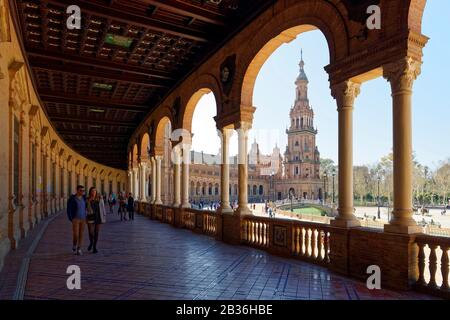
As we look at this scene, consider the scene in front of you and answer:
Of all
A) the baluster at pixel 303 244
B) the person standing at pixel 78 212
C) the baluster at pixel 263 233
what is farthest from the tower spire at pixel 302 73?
the person standing at pixel 78 212

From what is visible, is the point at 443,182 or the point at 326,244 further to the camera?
the point at 443,182

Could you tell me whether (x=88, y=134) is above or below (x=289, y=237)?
above

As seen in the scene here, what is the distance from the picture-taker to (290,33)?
848 centimetres

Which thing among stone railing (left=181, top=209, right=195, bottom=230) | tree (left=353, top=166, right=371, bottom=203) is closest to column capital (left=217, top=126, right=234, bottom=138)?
stone railing (left=181, top=209, right=195, bottom=230)

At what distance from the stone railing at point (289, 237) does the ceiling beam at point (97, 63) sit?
26.4ft

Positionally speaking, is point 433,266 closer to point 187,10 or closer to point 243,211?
point 243,211

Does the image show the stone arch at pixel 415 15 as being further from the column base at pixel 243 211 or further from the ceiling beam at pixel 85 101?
the ceiling beam at pixel 85 101

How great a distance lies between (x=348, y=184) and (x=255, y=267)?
2.54 meters

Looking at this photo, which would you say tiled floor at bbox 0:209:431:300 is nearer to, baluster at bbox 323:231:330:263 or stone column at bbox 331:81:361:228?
baluster at bbox 323:231:330:263

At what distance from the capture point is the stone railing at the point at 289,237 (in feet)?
23.3

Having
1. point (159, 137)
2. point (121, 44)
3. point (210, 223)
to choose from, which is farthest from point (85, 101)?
point (210, 223)

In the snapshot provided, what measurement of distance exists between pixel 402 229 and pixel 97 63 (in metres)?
11.9
